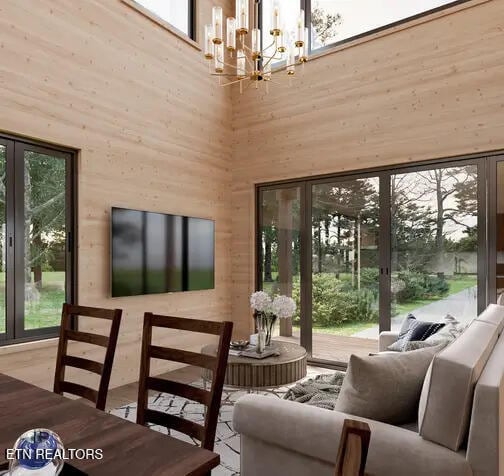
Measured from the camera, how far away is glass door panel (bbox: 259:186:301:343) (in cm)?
531

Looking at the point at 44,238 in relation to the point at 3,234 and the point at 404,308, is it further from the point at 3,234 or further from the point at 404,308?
the point at 404,308

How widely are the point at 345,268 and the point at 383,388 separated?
10.6 feet

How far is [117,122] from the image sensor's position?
4.28 meters

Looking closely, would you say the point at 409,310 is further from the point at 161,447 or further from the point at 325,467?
the point at 161,447

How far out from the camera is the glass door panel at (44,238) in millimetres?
3617

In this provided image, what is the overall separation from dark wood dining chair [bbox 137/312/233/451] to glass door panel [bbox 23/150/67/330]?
2.37 metres

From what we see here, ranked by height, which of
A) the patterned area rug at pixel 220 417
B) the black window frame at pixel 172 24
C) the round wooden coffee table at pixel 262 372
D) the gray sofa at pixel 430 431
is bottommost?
the patterned area rug at pixel 220 417

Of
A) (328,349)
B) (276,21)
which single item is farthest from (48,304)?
(328,349)

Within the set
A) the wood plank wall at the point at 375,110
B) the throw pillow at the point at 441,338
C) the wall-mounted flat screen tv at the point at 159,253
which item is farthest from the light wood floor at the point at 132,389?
the throw pillow at the point at 441,338

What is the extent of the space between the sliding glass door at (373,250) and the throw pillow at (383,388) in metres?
2.66

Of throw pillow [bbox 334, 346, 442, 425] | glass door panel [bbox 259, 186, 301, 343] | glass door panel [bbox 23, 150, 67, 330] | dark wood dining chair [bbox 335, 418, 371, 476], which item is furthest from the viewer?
glass door panel [bbox 259, 186, 301, 343]

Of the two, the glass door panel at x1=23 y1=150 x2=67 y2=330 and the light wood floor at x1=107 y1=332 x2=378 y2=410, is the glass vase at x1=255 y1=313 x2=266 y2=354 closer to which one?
the light wood floor at x1=107 y1=332 x2=378 y2=410

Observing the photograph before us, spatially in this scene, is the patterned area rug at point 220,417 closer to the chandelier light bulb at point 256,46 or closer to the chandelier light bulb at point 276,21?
the chandelier light bulb at point 256,46

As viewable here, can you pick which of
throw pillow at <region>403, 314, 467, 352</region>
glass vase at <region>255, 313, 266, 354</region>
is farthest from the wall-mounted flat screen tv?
throw pillow at <region>403, 314, 467, 352</region>
